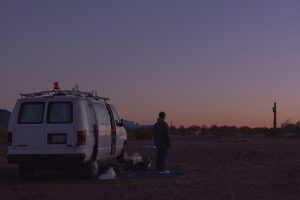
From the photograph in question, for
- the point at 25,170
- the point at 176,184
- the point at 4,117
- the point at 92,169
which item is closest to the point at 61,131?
the point at 92,169

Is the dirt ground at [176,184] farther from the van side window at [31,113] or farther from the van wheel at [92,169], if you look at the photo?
the van side window at [31,113]

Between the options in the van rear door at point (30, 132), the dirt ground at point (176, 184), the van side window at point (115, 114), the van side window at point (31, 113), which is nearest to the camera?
the dirt ground at point (176, 184)

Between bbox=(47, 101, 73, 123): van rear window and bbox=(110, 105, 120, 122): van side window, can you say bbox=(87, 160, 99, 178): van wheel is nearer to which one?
bbox=(47, 101, 73, 123): van rear window

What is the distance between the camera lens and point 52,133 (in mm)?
18234

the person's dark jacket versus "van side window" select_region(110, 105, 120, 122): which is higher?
"van side window" select_region(110, 105, 120, 122)

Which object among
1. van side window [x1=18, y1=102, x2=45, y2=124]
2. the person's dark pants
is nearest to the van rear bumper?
van side window [x1=18, y1=102, x2=45, y2=124]

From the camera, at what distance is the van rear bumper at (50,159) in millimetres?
18094

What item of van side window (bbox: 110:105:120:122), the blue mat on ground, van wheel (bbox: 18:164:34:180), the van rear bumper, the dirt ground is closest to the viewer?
the dirt ground

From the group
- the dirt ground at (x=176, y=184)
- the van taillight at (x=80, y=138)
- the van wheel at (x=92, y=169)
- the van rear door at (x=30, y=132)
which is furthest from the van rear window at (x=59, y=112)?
the dirt ground at (x=176, y=184)

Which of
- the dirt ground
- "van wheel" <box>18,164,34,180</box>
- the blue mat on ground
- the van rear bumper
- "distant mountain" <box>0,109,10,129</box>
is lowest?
the dirt ground

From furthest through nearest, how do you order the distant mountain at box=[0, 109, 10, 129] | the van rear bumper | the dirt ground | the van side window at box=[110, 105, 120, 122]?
the distant mountain at box=[0, 109, 10, 129] → the van side window at box=[110, 105, 120, 122] → the van rear bumper → the dirt ground

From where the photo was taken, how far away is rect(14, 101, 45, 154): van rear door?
59.8ft

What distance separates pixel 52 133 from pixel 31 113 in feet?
2.79

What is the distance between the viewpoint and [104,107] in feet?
68.8
